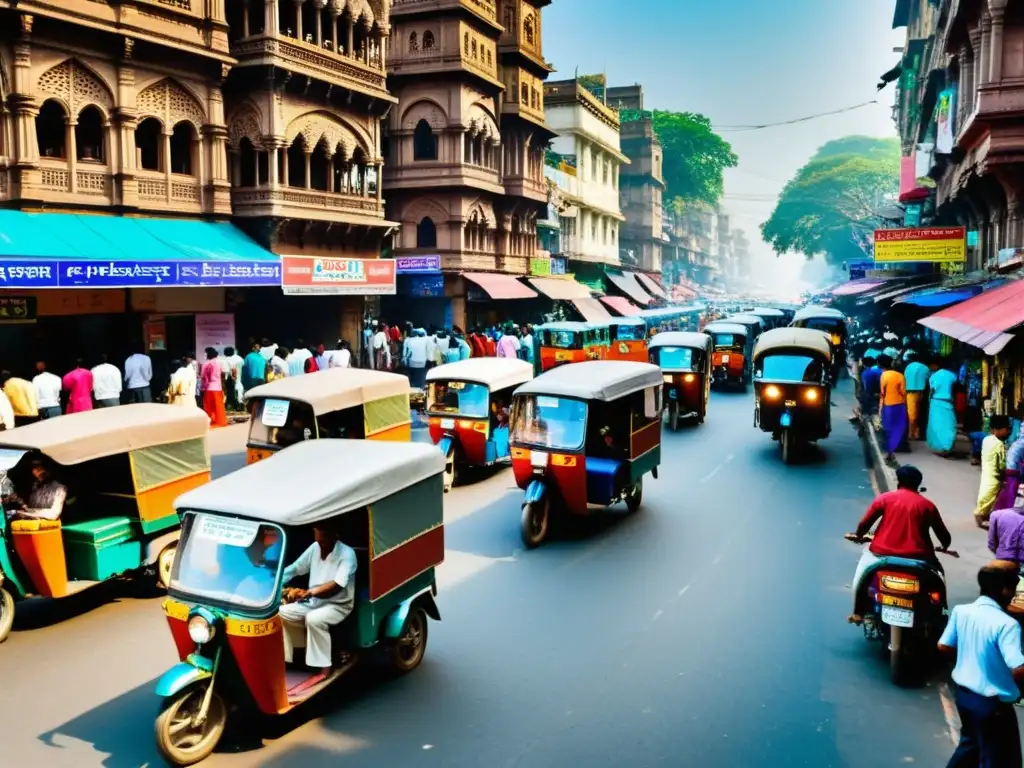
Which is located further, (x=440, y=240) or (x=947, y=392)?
(x=440, y=240)

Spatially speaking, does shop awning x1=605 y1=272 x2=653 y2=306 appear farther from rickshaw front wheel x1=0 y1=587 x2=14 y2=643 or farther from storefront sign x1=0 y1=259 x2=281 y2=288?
rickshaw front wheel x1=0 y1=587 x2=14 y2=643

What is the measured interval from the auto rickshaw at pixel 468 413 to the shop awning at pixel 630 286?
141 feet

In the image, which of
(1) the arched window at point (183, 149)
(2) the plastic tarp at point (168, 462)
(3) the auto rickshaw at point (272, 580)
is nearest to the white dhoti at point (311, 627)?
(3) the auto rickshaw at point (272, 580)

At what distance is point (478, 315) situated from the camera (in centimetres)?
3984

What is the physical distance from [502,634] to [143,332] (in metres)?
16.7

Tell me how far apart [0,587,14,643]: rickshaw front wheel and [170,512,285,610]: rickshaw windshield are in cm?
276

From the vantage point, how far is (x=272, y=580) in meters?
6.33

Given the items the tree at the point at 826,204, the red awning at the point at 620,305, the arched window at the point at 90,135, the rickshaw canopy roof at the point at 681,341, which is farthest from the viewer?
the tree at the point at 826,204

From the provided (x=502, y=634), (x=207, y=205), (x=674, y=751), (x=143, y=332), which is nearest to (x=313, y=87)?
(x=207, y=205)

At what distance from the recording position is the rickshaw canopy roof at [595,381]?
11781mm

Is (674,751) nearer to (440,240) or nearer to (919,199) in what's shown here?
(440,240)

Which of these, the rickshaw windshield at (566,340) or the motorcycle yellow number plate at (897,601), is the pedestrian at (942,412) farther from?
the rickshaw windshield at (566,340)

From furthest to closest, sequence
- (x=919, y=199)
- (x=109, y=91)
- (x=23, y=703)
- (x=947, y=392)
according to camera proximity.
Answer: (x=919, y=199)
(x=109, y=91)
(x=947, y=392)
(x=23, y=703)

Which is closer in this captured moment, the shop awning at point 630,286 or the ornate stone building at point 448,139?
the ornate stone building at point 448,139
